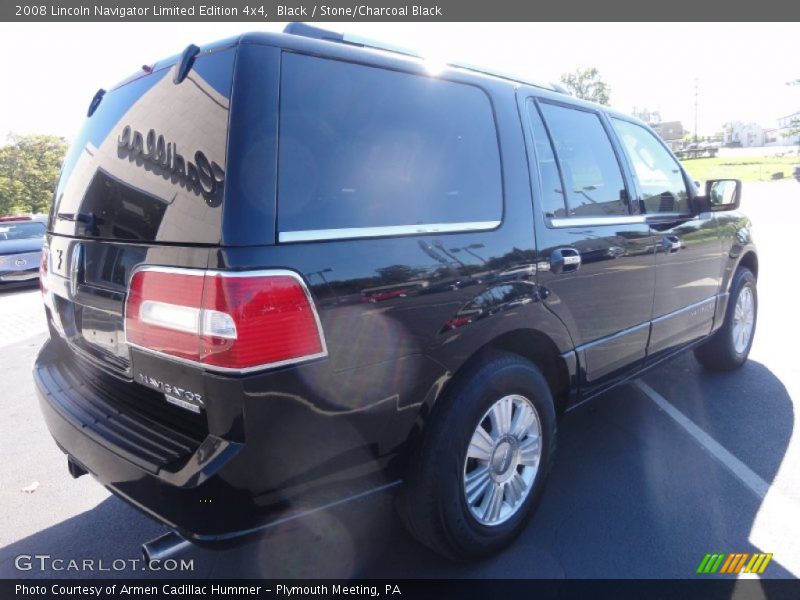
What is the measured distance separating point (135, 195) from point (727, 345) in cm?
448

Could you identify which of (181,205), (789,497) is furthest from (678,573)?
(181,205)

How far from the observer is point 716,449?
11.1 feet

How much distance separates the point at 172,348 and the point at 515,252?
→ 1.45 m

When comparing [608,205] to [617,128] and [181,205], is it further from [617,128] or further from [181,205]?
[181,205]

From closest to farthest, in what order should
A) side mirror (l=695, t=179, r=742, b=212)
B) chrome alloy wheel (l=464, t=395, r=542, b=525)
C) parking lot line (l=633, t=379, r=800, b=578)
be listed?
chrome alloy wheel (l=464, t=395, r=542, b=525)
parking lot line (l=633, t=379, r=800, b=578)
side mirror (l=695, t=179, r=742, b=212)

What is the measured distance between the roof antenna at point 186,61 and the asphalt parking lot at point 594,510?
5.18ft

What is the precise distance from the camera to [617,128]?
3.50 m

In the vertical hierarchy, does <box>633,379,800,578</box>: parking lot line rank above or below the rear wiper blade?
below

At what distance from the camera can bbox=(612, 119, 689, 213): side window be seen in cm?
356

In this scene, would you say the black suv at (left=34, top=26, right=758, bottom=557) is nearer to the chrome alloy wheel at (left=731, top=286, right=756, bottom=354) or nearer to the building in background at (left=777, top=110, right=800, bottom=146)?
the chrome alloy wheel at (left=731, top=286, right=756, bottom=354)

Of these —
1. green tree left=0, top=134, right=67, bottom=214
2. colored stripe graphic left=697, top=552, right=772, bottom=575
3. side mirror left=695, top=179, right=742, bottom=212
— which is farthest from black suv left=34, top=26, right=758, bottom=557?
green tree left=0, top=134, right=67, bottom=214

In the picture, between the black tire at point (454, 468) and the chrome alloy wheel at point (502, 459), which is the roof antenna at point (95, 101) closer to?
the black tire at point (454, 468)

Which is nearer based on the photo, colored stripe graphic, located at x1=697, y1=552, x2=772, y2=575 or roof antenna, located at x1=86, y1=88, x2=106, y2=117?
colored stripe graphic, located at x1=697, y1=552, x2=772, y2=575

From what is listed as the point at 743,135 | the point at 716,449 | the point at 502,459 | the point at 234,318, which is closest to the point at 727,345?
the point at 716,449
